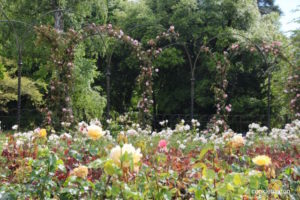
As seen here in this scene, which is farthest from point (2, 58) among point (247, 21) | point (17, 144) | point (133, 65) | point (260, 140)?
point (17, 144)

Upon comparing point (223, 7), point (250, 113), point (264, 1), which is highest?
point (264, 1)

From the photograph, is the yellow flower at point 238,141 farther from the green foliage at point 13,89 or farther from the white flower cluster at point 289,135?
the green foliage at point 13,89

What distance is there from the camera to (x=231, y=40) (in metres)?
14.3

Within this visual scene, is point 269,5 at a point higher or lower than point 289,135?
higher

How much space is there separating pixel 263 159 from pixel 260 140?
12.8 feet

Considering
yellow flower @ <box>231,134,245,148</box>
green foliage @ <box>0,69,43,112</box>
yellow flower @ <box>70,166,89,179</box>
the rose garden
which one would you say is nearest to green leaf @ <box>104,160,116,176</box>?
the rose garden

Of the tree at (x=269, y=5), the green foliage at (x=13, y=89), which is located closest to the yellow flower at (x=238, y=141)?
the green foliage at (x=13, y=89)

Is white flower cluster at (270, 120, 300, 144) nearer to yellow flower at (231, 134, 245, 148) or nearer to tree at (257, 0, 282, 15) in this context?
yellow flower at (231, 134, 245, 148)

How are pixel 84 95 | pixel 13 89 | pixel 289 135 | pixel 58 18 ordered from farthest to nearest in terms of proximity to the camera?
pixel 13 89 → pixel 84 95 → pixel 58 18 → pixel 289 135

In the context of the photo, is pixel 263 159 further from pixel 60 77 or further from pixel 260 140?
pixel 60 77

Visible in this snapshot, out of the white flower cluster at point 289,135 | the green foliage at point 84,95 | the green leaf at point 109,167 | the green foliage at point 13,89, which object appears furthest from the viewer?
the green foliage at point 13,89

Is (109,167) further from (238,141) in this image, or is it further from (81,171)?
(238,141)

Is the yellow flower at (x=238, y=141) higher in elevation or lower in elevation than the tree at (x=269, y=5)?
lower

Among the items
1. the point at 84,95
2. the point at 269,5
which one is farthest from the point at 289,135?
the point at 269,5
